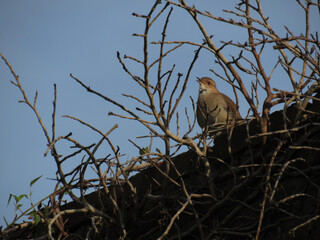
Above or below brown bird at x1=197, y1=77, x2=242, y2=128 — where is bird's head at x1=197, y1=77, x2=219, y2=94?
above

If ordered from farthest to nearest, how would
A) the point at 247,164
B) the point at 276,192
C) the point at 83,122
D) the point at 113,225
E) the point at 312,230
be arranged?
1. the point at 113,225
2. the point at 83,122
3. the point at 247,164
4. the point at 276,192
5. the point at 312,230

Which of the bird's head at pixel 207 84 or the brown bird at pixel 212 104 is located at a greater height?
the bird's head at pixel 207 84

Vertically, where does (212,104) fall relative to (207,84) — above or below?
below

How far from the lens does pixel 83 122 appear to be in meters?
3.72

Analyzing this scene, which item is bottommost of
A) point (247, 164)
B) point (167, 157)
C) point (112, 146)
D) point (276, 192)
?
point (276, 192)

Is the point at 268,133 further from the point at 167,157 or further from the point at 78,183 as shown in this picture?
the point at 78,183

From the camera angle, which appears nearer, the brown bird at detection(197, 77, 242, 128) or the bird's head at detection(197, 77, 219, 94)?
the brown bird at detection(197, 77, 242, 128)

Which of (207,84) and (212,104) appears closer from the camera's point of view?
(212,104)

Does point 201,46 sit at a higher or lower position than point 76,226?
higher

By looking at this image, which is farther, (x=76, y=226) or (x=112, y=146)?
(x=76, y=226)

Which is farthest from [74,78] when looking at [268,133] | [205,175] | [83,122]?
[268,133]

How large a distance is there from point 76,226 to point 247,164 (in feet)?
6.84

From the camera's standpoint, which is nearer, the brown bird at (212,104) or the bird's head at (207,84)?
the brown bird at (212,104)

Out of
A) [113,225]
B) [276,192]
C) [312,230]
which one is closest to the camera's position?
[312,230]
